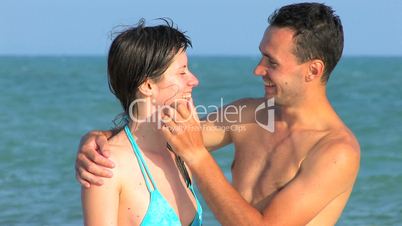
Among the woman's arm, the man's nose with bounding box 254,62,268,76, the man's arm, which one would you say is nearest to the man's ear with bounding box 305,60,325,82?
the man's nose with bounding box 254,62,268,76

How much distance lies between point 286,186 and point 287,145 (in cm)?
32

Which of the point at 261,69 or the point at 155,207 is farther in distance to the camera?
the point at 261,69

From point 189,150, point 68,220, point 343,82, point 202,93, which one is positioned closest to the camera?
point 189,150

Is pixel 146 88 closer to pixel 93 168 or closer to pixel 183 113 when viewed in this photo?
pixel 183 113

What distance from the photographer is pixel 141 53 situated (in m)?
3.42

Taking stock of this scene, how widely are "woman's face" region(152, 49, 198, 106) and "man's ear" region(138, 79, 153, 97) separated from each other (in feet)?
0.07

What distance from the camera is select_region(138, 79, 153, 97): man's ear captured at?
350cm

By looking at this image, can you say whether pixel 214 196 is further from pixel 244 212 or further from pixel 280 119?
pixel 280 119

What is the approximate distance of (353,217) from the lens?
8.57m

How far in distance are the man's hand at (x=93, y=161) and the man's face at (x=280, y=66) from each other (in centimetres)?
82

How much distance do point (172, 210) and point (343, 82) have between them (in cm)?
2648

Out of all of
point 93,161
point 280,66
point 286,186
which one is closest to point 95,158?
point 93,161

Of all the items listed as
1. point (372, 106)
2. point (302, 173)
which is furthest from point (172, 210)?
point (372, 106)

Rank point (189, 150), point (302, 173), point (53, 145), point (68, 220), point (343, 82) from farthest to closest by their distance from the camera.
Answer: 1. point (343, 82)
2. point (53, 145)
3. point (68, 220)
4. point (302, 173)
5. point (189, 150)
